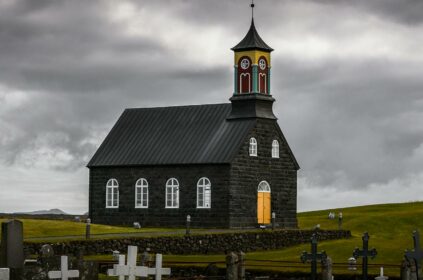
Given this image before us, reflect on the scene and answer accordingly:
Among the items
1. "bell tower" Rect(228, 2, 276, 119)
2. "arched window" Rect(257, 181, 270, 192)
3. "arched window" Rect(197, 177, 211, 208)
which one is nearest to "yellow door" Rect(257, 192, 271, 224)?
"arched window" Rect(257, 181, 270, 192)

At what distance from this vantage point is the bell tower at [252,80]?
70.6 m

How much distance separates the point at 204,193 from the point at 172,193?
8.78ft

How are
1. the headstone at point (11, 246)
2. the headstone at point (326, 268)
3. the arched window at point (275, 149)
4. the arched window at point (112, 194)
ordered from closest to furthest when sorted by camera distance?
the headstone at point (11, 246) → the headstone at point (326, 268) → the arched window at point (275, 149) → the arched window at point (112, 194)

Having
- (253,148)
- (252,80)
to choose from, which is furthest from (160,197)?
(252,80)

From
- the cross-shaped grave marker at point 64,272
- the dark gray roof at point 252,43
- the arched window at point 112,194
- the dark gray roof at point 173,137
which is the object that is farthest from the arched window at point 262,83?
the cross-shaped grave marker at point 64,272

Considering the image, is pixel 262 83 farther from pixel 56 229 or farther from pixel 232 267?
pixel 232 267

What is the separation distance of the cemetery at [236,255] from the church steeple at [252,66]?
9878 millimetres

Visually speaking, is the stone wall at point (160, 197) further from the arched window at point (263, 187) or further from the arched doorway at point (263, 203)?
the arched window at point (263, 187)

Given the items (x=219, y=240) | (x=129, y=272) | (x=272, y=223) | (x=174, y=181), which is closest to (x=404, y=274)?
(x=129, y=272)

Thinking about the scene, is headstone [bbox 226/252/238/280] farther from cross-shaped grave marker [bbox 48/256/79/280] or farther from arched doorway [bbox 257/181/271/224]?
arched doorway [bbox 257/181/271/224]

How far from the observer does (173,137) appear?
2874 inches

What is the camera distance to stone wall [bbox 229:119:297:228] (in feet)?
225

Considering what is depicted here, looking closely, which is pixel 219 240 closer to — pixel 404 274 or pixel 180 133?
pixel 180 133

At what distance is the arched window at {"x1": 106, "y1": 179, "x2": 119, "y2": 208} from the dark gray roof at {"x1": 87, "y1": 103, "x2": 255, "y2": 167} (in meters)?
1.31
